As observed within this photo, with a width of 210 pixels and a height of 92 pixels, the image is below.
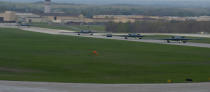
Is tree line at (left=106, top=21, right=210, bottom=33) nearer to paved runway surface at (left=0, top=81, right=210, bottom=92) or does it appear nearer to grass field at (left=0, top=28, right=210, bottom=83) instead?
grass field at (left=0, top=28, right=210, bottom=83)

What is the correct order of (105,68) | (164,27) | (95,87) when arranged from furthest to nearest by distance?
(164,27), (105,68), (95,87)

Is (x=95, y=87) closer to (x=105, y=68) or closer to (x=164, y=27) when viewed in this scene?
(x=105, y=68)

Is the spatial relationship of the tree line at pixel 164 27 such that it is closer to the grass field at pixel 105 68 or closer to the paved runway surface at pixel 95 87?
the grass field at pixel 105 68

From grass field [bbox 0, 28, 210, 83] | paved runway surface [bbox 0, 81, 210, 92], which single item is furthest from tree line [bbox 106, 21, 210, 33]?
paved runway surface [bbox 0, 81, 210, 92]

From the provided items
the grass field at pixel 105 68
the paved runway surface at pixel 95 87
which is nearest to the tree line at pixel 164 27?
the grass field at pixel 105 68

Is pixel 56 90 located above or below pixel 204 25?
above

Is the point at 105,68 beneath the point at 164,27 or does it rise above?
above

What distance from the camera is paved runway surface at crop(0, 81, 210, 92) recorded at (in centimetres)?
2516

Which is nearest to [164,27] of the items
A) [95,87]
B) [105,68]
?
[105,68]

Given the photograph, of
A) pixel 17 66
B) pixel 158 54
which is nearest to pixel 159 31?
pixel 158 54

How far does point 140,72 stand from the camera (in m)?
35.8

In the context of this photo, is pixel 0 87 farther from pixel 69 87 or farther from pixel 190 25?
pixel 190 25

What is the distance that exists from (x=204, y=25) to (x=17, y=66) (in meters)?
85.3

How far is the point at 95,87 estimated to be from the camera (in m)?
26.2
